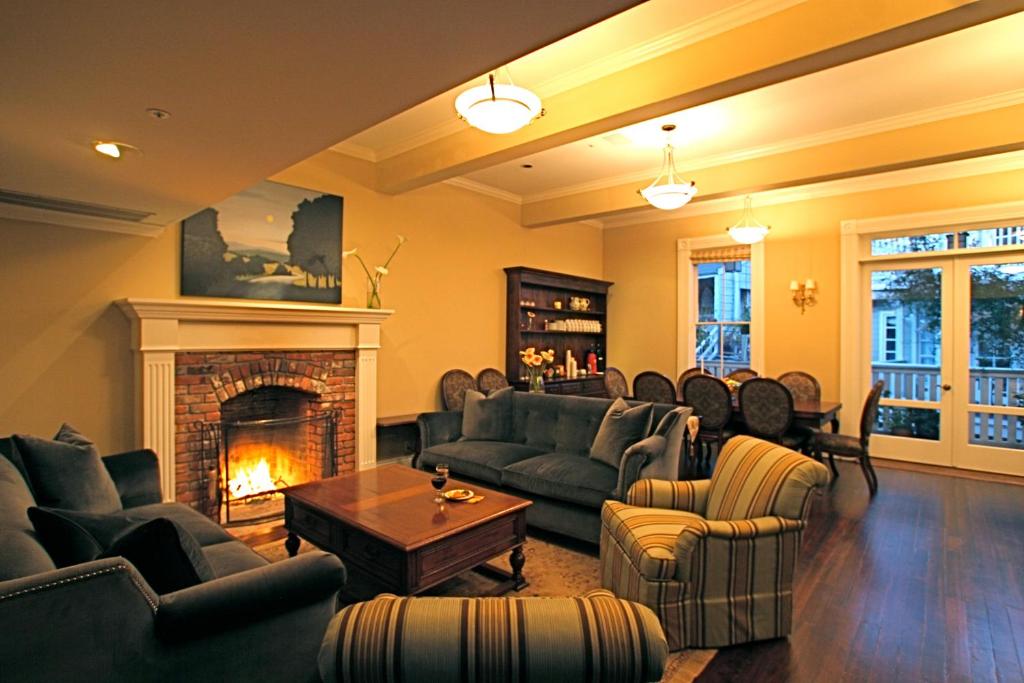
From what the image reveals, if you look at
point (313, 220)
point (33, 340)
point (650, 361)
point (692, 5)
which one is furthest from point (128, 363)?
point (650, 361)

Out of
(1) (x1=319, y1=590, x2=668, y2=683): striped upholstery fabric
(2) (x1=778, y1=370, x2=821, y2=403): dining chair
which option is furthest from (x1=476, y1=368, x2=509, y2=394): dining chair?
(1) (x1=319, y1=590, x2=668, y2=683): striped upholstery fabric

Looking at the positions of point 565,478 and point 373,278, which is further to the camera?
point 373,278

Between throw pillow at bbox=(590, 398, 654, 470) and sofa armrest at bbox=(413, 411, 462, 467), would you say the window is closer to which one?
throw pillow at bbox=(590, 398, 654, 470)

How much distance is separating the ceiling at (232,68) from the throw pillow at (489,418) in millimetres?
2733

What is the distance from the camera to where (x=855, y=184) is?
230 inches

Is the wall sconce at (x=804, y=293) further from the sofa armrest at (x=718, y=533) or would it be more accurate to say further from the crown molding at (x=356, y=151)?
the crown molding at (x=356, y=151)

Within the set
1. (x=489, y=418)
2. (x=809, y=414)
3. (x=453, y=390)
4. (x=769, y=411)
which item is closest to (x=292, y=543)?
(x=489, y=418)

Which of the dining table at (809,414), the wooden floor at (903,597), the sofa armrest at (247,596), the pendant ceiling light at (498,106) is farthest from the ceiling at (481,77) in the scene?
the wooden floor at (903,597)

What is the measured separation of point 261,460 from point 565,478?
264 centimetres

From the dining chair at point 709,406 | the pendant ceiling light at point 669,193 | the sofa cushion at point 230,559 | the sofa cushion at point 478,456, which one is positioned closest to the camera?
the sofa cushion at point 230,559

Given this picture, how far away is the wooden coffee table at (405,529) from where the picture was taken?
2.37 metres

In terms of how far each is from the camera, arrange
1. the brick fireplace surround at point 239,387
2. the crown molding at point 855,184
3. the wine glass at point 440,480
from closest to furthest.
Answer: the wine glass at point 440,480, the brick fireplace surround at point 239,387, the crown molding at point 855,184

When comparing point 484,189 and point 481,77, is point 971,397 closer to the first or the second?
point 484,189

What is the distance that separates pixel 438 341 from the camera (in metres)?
5.68
